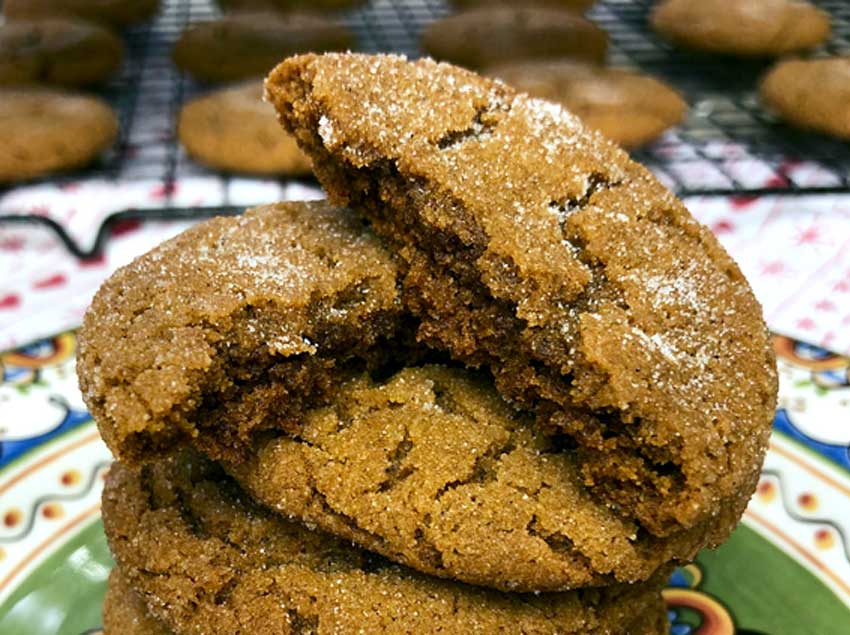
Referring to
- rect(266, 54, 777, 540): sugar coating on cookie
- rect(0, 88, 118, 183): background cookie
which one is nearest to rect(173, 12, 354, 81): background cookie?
rect(0, 88, 118, 183): background cookie

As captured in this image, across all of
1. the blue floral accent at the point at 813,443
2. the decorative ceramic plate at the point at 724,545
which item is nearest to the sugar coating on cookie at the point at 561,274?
the decorative ceramic plate at the point at 724,545

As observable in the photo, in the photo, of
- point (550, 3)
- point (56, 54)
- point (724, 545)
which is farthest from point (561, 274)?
point (550, 3)

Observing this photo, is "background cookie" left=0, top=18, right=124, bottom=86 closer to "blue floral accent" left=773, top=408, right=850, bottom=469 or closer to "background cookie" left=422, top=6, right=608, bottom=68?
"background cookie" left=422, top=6, right=608, bottom=68

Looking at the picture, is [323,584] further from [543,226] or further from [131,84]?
[131,84]

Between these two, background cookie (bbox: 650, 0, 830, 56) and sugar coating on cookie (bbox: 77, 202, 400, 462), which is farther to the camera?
background cookie (bbox: 650, 0, 830, 56)

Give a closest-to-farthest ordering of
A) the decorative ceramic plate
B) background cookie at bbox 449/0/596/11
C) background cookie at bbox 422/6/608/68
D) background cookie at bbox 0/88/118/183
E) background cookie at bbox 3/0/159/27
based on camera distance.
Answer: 1. the decorative ceramic plate
2. background cookie at bbox 0/88/118/183
3. background cookie at bbox 422/6/608/68
4. background cookie at bbox 3/0/159/27
5. background cookie at bbox 449/0/596/11

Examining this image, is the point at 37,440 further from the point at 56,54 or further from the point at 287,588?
the point at 56,54

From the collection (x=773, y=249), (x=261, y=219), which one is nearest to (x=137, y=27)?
(x=773, y=249)
